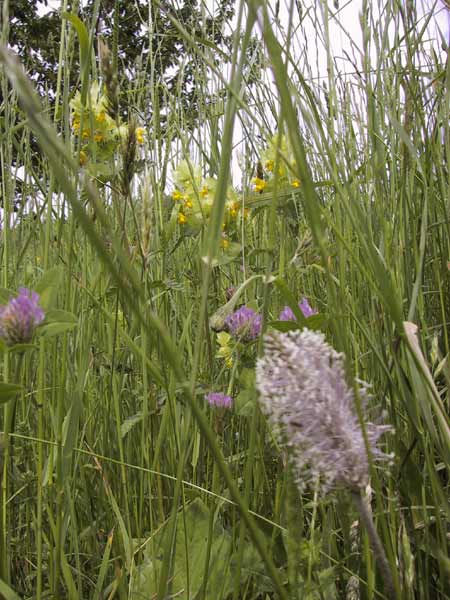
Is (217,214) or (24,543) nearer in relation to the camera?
(217,214)

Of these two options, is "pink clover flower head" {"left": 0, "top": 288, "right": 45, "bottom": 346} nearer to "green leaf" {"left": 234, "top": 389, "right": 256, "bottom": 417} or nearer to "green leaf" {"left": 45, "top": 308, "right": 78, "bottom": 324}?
"green leaf" {"left": 45, "top": 308, "right": 78, "bottom": 324}

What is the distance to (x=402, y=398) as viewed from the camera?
710 mm

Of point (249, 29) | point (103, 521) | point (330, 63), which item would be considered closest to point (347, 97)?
point (330, 63)

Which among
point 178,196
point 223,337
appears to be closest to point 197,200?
point 178,196

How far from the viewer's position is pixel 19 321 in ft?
1.81

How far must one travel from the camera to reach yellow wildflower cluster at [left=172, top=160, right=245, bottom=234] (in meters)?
1.12

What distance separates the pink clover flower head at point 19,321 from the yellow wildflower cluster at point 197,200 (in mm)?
557

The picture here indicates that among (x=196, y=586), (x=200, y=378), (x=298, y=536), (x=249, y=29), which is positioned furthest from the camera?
(x=200, y=378)

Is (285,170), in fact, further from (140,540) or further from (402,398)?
(140,540)

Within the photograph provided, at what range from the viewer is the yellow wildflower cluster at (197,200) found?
1.12 m

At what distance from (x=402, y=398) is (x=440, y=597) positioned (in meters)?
0.25

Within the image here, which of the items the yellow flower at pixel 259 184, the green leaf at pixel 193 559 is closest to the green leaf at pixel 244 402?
the green leaf at pixel 193 559

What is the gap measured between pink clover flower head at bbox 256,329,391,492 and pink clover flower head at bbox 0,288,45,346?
10.4 inches

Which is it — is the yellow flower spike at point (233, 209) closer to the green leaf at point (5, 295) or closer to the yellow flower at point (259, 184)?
the yellow flower at point (259, 184)
